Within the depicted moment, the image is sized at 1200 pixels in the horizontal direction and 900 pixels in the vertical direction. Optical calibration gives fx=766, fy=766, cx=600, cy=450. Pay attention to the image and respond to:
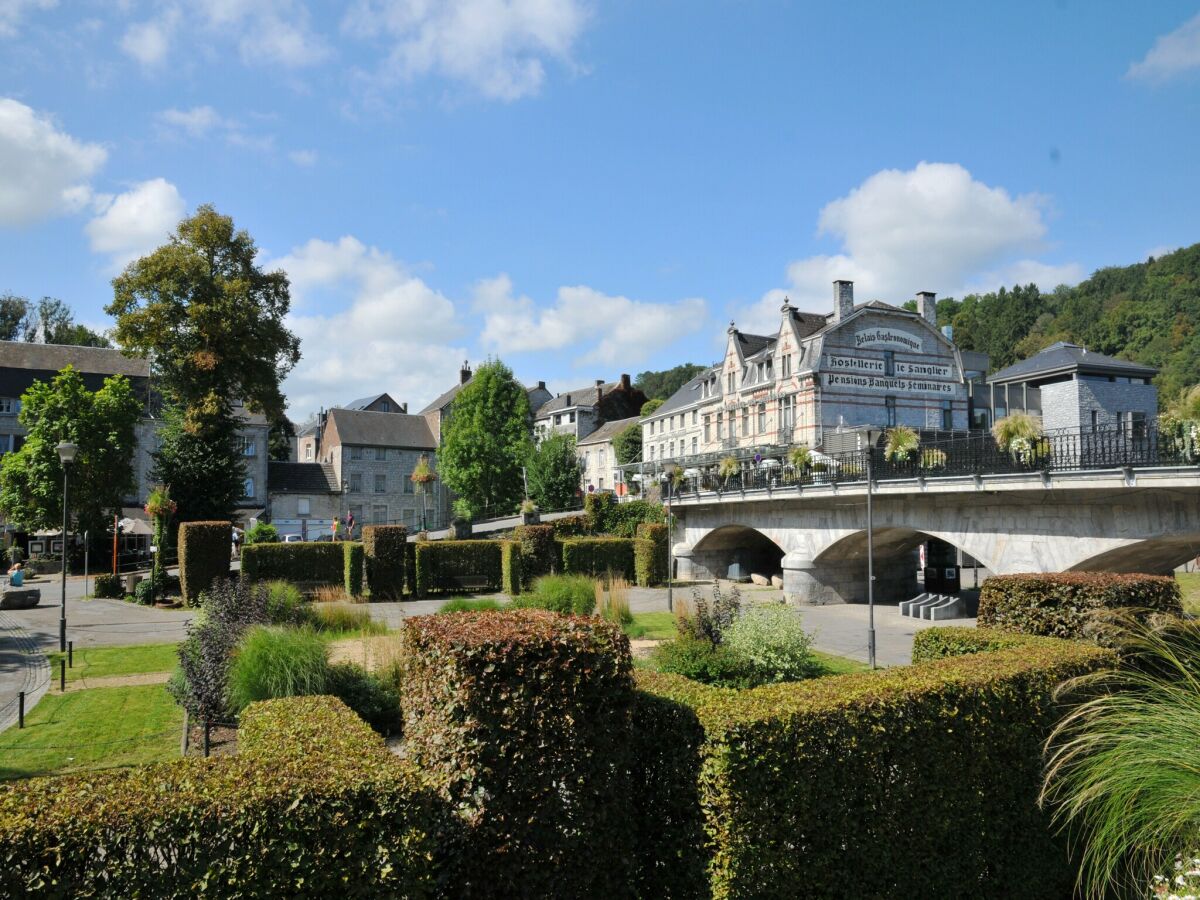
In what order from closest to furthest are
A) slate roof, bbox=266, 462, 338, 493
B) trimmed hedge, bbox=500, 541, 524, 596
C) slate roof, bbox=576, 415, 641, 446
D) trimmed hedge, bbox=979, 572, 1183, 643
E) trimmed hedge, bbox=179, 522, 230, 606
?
trimmed hedge, bbox=979, 572, 1183, 643
trimmed hedge, bbox=179, 522, 230, 606
trimmed hedge, bbox=500, 541, 524, 596
slate roof, bbox=266, 462, 338, 493
slate roof, bbox=576, 415, 641, 446

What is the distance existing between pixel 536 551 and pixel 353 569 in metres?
6.77

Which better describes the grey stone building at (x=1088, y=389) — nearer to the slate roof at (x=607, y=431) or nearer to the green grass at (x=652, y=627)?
the green grass at (x=652, y=627)

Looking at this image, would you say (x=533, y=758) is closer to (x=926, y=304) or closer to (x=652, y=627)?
(x=652, y=627)

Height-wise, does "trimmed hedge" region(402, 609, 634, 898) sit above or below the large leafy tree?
below

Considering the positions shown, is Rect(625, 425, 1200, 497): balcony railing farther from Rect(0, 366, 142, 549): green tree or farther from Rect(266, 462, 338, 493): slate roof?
Rect(266, 462, 338, 493): slate roof

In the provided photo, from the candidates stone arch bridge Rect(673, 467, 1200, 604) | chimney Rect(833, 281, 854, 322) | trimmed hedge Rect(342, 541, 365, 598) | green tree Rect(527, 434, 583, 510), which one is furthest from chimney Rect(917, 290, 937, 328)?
trimmed hedge Rect(342, 541, 365, 598)

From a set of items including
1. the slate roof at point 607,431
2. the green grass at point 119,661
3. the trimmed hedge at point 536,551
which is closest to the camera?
the green grass at point 119,661

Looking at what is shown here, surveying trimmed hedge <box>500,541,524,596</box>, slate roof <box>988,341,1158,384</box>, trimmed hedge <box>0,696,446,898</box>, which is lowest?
trimmed hedge <box>500,541,524,596</box>

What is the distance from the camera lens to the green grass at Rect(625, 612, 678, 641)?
1875 cm

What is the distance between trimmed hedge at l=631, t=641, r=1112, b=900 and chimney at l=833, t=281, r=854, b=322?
40180mm

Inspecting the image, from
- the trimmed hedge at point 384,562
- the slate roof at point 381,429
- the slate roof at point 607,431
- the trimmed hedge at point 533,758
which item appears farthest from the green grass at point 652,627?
the slate roof at point 607,431

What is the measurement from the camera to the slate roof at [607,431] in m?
72.1

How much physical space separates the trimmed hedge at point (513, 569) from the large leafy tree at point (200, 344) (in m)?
13.4

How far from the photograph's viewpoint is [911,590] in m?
32.3
